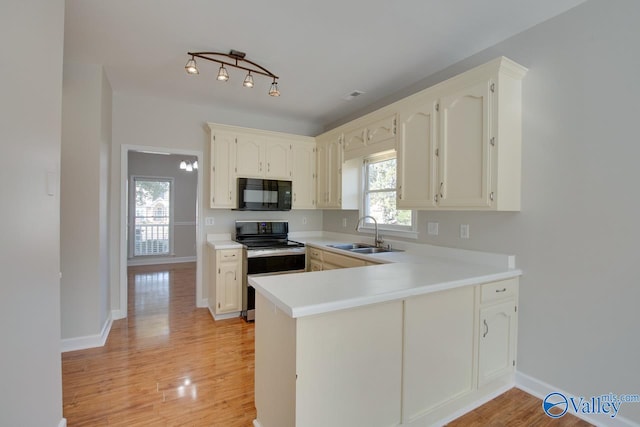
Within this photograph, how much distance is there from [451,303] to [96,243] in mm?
3141

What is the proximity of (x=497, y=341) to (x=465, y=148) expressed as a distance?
1408 mm

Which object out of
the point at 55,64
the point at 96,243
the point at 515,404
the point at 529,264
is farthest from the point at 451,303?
the point at 96,243

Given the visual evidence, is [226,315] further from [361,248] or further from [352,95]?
[352,95]

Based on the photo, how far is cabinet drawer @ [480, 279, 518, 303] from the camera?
6.45ft

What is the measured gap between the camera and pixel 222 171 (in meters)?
3.64

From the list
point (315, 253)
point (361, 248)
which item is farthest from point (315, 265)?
point (361, 248)

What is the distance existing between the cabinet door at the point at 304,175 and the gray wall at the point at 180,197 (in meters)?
3.82

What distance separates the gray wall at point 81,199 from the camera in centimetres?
268

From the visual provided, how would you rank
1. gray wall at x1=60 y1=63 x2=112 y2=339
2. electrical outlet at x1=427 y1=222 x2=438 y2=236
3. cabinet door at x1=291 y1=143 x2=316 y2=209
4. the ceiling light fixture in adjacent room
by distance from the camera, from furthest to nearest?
the ceiling light fixture in adjacent room < cabinet door at x1=291 y1=143 x2=316 y2=209 < electrical outlet at x1=427 y1=222 x2=438 y2=236 < gray wall at x1=60 y1=63 x2=112 y2=339

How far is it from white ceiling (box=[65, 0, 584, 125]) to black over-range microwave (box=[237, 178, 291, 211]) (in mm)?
1171

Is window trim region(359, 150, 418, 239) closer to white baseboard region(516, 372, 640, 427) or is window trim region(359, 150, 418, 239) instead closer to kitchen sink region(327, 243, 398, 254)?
kitchen sink region(327, 243, 398, 254)

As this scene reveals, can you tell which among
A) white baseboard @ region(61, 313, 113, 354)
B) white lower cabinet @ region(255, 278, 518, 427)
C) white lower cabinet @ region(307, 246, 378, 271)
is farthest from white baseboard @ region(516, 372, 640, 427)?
white baseboard @ region(61, 313, 113, 354)

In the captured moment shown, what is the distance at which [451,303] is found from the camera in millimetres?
1806

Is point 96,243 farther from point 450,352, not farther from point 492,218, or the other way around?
point 492,218
